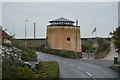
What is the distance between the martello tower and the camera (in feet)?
179

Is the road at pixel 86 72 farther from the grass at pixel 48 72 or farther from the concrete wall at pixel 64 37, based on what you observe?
the concrete wall at pixel 64 37

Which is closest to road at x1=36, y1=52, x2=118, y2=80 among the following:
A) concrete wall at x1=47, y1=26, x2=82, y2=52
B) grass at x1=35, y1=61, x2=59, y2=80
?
grass at x1=35, y1=61, x2=59, y2=80

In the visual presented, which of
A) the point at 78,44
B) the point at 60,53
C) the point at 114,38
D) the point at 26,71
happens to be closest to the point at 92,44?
the point at 78,44

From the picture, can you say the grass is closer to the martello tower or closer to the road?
the road

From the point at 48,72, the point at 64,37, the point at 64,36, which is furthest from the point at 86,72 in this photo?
the point at 64,36

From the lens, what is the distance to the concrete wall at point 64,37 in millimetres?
54594

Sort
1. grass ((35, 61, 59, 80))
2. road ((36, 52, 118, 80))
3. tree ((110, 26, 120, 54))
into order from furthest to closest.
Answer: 1. tree ((110, 26, 120, 54))
2. road ((36, 52, 118, 80))
3. grass ((35, 61, 59, 80))

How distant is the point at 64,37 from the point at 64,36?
0.24 m

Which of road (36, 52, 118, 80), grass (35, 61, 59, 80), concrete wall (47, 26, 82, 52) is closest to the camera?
grass (35, 61, 59, 80)

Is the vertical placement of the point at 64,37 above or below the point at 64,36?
below

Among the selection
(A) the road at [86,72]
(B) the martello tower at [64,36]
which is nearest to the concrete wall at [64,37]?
(B) the martello tower at [64,36]

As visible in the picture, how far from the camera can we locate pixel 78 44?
56.2 m

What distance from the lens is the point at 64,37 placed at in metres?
54.6

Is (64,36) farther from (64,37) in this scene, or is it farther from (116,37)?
(116,37)
